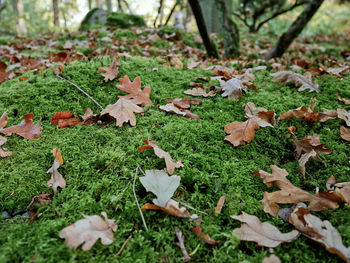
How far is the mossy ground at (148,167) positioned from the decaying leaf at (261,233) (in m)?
0.03

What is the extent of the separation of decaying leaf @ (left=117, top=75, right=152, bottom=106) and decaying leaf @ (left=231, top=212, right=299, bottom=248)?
1331 mm

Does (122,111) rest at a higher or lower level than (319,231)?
→ higher

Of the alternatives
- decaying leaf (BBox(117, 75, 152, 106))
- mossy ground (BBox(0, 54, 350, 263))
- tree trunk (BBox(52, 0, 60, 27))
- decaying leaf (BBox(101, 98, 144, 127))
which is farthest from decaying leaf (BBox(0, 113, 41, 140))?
tree trunk (BBox(52, 0, 60, 27))

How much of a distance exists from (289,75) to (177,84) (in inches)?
50.7

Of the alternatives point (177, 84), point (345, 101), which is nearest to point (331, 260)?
point (345, 101)

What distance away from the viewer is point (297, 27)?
420 centimetres

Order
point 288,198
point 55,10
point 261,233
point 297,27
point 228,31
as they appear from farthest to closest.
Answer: point 55,10 → point 228,31 → point 297,27 → point 288,198 → point 261,233

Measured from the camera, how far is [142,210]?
120 cm

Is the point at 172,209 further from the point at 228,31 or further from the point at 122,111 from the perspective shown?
the point at 228,31

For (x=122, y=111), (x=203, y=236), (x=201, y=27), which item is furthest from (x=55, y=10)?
(x=203, y=236)

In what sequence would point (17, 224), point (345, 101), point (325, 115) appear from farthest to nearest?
point (345, 101) → point (325, 115) → point (17, 224)

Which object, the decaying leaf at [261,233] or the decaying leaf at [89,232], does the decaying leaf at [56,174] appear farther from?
the decaying leaf at [261,233]

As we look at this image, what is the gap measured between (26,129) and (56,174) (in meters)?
0.61

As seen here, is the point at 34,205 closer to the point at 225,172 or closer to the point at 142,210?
the point at 142,210
